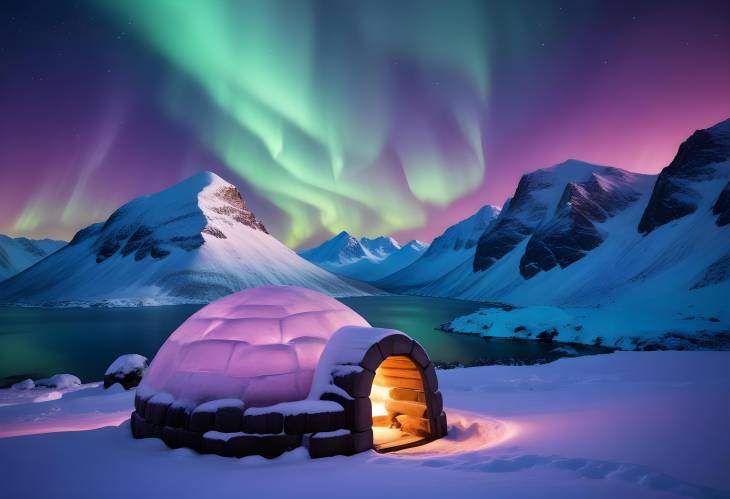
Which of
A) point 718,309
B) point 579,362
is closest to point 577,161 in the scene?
point 718,309

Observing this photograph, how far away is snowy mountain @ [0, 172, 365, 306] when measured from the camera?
136500mm

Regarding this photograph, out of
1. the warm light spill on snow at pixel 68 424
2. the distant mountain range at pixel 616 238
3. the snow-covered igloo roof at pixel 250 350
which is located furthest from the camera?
the distant mountain range at pixel 616 238

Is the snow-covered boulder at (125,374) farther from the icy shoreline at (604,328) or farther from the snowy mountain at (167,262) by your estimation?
the snowy mountain at (167,262)

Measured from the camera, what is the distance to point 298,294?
10.7 metres

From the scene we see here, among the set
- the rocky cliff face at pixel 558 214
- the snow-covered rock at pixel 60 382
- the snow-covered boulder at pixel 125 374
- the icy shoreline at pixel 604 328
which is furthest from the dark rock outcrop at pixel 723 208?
the snow-covered rock at pixel 60 382

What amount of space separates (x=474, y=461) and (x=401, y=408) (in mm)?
3472

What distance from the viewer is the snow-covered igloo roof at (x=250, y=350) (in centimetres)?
856

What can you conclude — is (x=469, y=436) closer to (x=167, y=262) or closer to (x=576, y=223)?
(x=576, y=223)

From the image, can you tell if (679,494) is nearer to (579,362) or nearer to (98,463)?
(98,463)

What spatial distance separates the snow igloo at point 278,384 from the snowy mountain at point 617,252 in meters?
41.3

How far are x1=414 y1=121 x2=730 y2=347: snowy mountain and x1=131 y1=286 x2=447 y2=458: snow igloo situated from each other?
135 ft

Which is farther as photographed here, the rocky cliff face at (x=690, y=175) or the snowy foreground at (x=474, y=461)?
the rocky cliff face at (x=690, y=175)

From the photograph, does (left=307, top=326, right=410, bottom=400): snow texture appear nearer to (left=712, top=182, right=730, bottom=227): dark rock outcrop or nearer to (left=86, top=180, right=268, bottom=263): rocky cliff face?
(left=712, top=182, right=730, bottom=227): dark rock outcrop

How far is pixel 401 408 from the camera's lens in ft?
34.8
